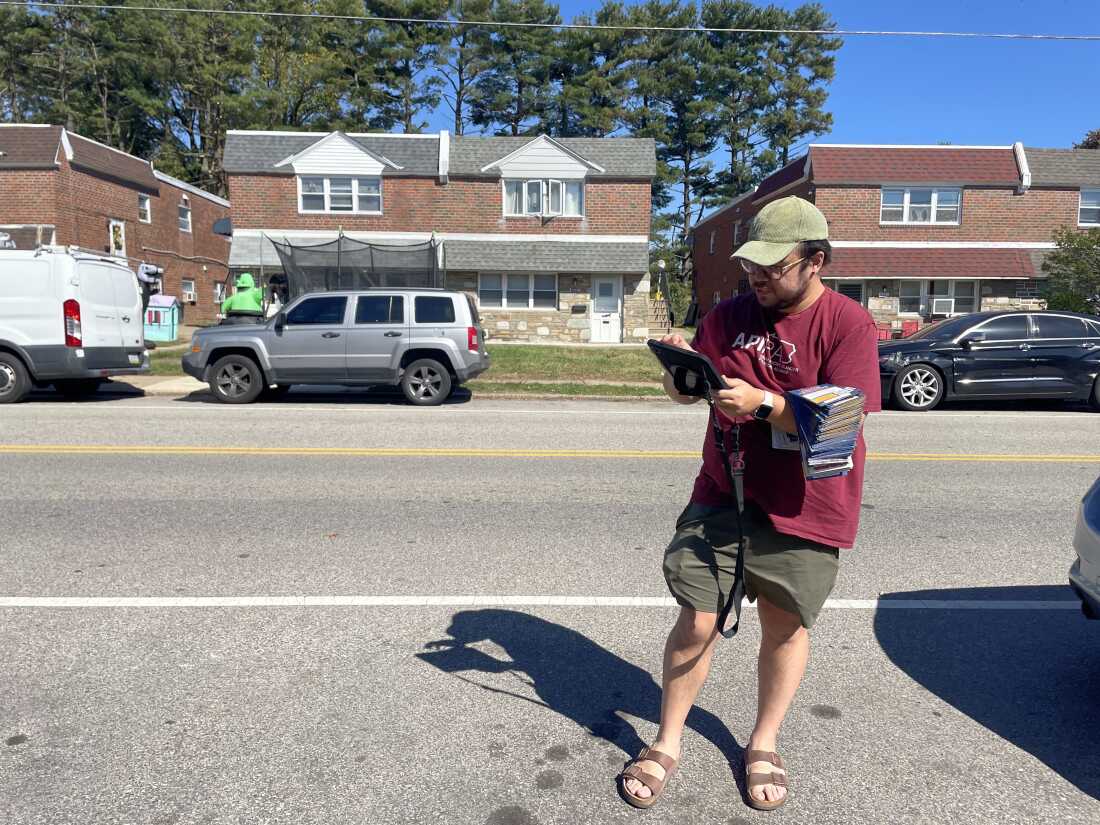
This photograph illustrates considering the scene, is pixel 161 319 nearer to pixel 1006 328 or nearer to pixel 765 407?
pixel 1006 328

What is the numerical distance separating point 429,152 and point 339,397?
16.0m

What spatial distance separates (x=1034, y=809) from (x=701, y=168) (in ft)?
160

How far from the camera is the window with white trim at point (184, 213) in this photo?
33.6 meters

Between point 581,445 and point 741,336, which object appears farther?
point 581,445

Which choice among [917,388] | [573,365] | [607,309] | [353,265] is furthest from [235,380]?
[607,309]

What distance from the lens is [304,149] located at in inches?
1069

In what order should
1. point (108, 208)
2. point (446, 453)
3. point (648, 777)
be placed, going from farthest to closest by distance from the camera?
point (108, 208) → point (446, 453) → point (648, 777)

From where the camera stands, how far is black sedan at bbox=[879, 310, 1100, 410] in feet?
41.6

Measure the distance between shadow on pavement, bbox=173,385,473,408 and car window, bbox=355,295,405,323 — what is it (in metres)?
1.29

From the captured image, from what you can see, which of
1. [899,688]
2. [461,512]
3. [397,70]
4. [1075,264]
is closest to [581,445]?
[461,512]

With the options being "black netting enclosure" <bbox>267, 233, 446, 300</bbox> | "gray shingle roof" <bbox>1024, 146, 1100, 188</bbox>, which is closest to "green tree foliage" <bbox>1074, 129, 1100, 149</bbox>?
"gray shingle roof" <bbox>1024, 146, 1100, 188</bbox>

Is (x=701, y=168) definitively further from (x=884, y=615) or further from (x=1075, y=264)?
(x=884, y=615)

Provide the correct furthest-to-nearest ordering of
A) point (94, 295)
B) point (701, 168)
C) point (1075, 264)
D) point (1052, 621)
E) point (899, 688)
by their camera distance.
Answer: point (701, 168) < point (1075, 264) < point (94, 295) < point (1052, 621) < point (899, 688)

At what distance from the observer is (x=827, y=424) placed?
238 cm
